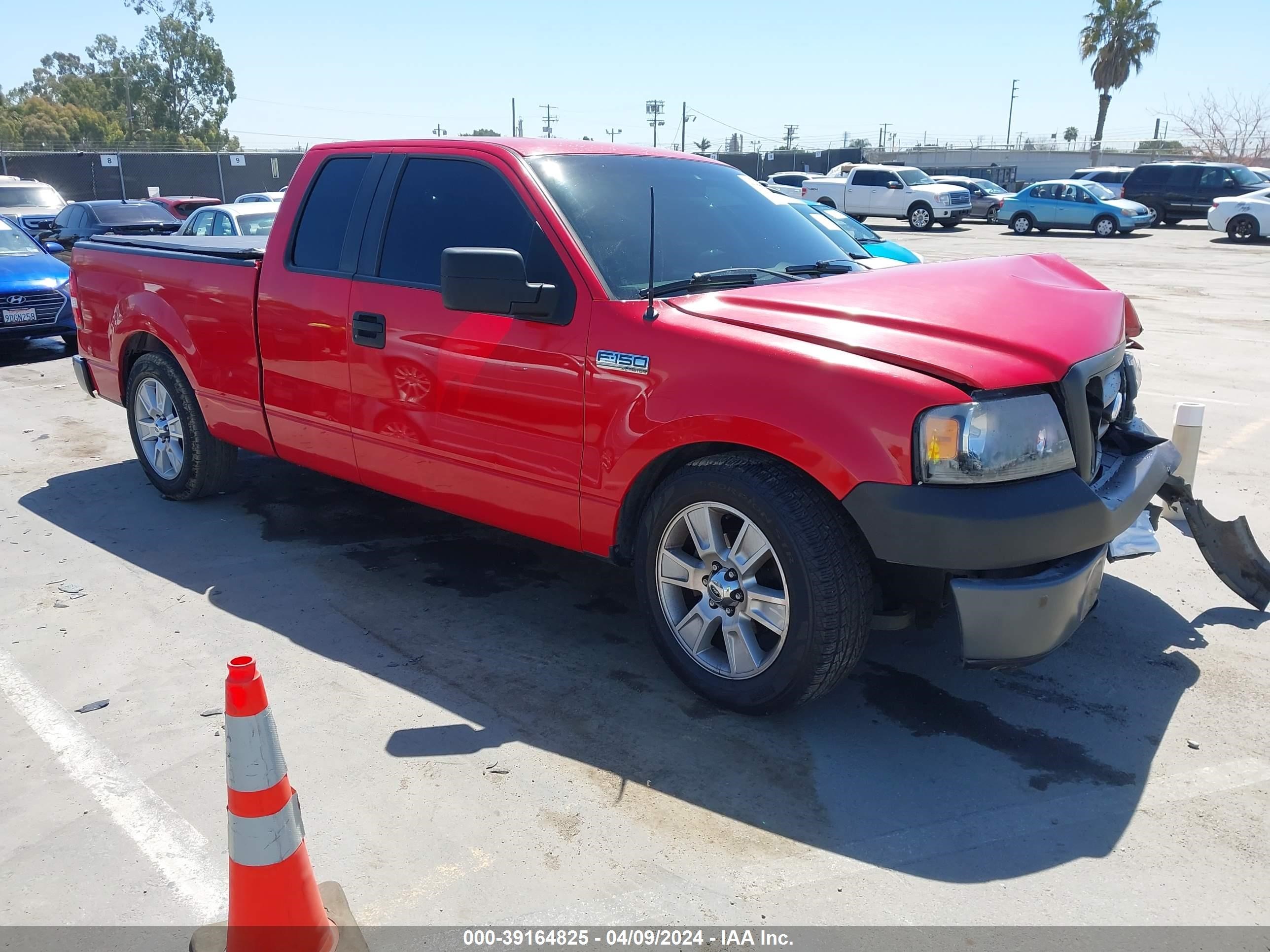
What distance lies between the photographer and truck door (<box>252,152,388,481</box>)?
4664 millimetres

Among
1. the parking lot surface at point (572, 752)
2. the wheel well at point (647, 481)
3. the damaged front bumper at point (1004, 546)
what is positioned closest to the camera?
the parking lot surface at point (572, 752)

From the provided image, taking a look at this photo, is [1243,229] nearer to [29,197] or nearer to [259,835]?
[29,197]

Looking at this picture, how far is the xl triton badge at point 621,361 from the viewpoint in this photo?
3.58 metres

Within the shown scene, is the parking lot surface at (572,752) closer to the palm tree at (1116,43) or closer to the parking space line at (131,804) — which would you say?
the parking space line at (131,804)

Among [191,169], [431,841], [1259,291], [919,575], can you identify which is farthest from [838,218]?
[191,169]

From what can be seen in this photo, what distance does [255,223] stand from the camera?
12656mm

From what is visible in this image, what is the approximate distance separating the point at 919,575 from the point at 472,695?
65.4 inches

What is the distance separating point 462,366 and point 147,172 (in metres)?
37.3

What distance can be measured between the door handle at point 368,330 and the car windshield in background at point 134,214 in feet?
58.4

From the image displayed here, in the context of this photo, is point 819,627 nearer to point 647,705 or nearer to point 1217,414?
point 647,705

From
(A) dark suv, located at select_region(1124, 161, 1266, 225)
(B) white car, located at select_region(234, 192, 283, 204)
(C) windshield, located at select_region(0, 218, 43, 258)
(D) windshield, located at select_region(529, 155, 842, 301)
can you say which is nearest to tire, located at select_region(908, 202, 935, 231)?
(A) dark suv, located at select_region(1124, 161, 1266, 225)

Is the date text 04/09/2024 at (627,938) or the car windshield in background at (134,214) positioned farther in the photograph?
the car windshield in background at (134,214)

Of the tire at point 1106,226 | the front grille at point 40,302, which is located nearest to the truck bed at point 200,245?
the front grille at point 40,302

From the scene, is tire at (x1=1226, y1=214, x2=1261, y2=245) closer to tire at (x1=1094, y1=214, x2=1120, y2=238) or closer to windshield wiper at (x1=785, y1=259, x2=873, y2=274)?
tire at (x1=1094, y1=214, x2=1120, y2=238)
